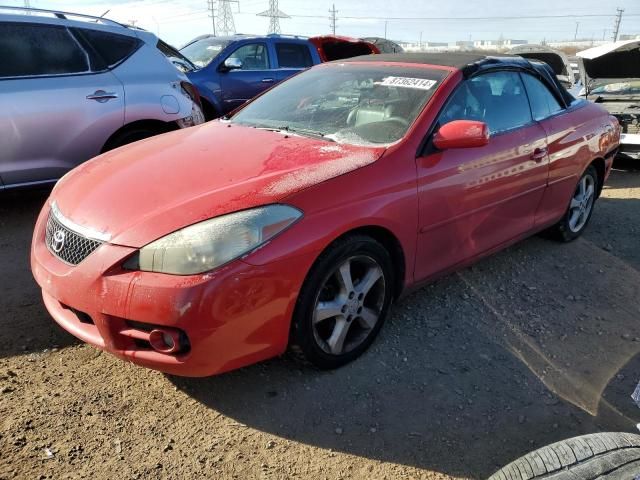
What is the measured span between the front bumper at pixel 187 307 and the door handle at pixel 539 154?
212cm

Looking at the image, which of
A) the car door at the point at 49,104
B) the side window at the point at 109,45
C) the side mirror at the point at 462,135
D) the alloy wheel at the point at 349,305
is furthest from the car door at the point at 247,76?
the alloy wheel at the point at 349,305

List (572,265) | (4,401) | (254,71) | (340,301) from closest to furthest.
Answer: (4,401), (340,301), (572,265), (254,71)

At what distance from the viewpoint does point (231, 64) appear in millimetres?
8164

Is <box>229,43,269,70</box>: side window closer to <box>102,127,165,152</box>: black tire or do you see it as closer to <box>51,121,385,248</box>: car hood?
<box>102,127,165,152</box>: black tire

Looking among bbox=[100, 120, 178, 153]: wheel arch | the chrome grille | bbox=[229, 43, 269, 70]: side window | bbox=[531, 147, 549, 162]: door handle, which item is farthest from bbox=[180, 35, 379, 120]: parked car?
the chrome grille

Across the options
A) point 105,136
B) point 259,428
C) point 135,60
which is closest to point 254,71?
point 135,60

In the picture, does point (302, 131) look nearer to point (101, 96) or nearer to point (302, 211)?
point (302, 211)

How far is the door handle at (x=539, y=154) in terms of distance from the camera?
367 centimetres

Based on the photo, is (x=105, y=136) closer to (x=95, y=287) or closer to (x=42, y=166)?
(x=42, y=166)

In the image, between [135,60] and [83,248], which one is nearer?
[83,248]

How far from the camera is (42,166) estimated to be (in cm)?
438

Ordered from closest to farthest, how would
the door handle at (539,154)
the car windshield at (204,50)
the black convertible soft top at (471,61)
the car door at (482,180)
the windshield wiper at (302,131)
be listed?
the car door at (482,180)
the windshield wiper at (302,131)
the black convertible soft top at (471,61)
the door handle at (539,154)
the car windshield at (204,50)

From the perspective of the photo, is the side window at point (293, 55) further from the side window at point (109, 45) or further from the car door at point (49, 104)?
the car door at point (49, 104)

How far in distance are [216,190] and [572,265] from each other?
10.1ft
